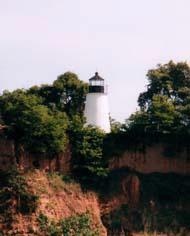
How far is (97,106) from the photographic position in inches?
1585

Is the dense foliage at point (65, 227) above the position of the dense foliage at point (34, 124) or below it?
below

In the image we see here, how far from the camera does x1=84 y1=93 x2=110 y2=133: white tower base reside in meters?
39.8

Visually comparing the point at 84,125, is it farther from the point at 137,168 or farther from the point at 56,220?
the point at 56,220

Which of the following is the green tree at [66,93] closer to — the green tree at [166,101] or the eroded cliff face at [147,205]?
the green tree at [166,101]

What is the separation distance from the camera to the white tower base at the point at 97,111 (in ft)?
130

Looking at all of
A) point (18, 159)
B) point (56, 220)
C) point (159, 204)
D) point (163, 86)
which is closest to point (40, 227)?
point (56, 220)

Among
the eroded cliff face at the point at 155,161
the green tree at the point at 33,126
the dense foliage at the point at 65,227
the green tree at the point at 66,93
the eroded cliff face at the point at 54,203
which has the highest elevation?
the green tree at the point at 66,93

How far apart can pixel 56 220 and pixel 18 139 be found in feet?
13.9

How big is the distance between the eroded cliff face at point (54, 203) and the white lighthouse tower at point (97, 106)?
4.96 m

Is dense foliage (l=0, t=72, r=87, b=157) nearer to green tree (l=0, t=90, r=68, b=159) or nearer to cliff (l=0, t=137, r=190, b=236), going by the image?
green tree (l=0, t=90, r=68, b=159)

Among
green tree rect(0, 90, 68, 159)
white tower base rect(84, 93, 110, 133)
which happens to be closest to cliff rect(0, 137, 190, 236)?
green tree rect(0, 90, 68, 159)

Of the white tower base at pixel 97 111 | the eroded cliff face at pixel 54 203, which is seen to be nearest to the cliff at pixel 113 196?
the eroded cliff face at pixel 54 203

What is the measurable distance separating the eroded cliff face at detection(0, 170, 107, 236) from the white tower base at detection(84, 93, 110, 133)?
4.90 m

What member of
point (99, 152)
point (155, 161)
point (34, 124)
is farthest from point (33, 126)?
point (155, 161)
